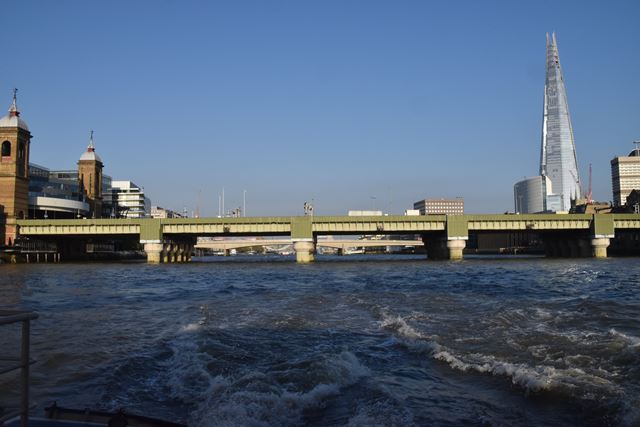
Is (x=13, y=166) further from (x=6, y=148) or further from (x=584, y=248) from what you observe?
(x=584, y=248)

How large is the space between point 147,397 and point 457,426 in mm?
5692

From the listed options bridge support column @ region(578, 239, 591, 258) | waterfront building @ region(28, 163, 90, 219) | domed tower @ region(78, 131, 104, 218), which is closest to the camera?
bridge support column @ region(578, 239, 591, 258)

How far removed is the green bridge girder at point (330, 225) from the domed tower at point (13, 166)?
874 cm

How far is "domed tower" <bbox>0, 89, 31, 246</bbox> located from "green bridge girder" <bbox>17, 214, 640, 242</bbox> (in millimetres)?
8744

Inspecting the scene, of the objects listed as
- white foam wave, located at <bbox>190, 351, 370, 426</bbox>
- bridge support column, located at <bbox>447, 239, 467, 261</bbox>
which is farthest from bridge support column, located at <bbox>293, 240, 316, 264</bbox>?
white foam wave, located at <bbox>190, 351, 370, 426</bbox>


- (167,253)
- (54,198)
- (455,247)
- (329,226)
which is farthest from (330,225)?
(54,198)

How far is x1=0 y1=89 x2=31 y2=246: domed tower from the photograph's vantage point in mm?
101438

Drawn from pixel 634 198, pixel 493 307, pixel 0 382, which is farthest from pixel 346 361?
pixel 634 198

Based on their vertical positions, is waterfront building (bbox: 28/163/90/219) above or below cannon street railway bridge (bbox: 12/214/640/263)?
above

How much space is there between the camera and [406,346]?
13.8 metres

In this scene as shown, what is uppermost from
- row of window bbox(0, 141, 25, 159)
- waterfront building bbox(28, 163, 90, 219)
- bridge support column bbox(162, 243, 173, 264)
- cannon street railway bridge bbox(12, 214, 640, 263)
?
row of window bbox(0, 141, 25, 159)

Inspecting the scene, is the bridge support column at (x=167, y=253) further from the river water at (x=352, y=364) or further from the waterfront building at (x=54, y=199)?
the river water at (x=352, y=364)

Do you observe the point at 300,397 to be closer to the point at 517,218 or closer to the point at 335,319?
the point at 335,319

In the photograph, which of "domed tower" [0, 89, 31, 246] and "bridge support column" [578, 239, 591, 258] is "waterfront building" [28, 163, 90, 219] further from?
"bridge support column" [578, 239, 591, 258]
